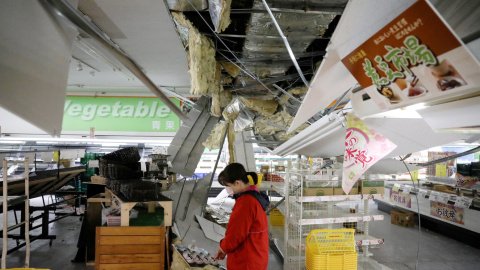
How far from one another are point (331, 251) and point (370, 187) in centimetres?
129

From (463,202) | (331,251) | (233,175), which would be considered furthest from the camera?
(463,202)

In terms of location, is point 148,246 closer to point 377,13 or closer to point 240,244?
point 240,244

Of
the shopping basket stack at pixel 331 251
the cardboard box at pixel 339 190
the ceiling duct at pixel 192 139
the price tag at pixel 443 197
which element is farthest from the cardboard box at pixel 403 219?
the ceiling duct at pixel 192 139

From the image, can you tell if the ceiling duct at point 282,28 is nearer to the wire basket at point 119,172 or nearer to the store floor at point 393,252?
the wire basket at point 119,172

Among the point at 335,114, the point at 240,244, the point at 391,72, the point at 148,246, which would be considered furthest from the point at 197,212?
the point at 391,72

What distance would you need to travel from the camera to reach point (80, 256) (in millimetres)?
4953

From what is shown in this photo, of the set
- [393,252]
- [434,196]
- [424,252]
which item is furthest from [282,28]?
[434,196]

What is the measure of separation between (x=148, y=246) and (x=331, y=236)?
255cm

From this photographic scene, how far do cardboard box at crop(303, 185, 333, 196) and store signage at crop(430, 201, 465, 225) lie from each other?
4060 millimetres

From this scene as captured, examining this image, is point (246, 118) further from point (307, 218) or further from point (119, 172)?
point (119, 172)

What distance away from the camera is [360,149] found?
2.49m

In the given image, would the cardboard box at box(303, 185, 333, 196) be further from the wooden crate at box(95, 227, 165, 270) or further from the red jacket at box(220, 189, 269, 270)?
the wooden crate at box(95, 227, 165, 270)

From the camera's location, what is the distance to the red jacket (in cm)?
263

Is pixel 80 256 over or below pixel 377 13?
below
